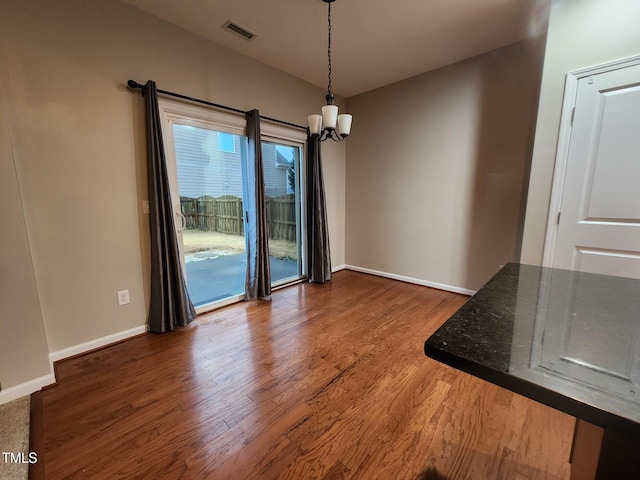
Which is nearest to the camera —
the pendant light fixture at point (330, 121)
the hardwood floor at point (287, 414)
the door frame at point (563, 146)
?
the hardwood floor at point (287, 414)

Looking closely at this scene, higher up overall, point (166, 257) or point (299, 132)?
point (299, 132)

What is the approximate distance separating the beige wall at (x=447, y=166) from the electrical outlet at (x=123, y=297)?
3.10 meters

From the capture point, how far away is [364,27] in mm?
2432

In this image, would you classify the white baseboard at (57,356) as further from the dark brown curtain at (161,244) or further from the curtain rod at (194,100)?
the curtain rod at (194,100)

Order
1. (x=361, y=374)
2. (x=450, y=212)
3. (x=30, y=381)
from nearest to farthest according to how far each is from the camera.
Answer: (x=30, y=381) → (x=361, y=374) → (x=450, y=212)

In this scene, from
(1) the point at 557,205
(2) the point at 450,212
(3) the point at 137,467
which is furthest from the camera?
(2) the point at 450,212

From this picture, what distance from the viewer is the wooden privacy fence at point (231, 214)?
2.77m

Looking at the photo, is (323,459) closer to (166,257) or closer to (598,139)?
(166,257)

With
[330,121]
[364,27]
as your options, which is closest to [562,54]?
[364,27]

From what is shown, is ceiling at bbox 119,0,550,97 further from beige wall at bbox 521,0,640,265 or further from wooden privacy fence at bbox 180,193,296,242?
wooden privacy fence at bbox 180,193,296,242

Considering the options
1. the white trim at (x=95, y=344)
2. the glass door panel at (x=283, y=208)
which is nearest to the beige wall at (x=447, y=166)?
the glass door panel at (x=283, y=208)

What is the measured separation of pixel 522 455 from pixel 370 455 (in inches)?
28.7

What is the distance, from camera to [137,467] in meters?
1.25

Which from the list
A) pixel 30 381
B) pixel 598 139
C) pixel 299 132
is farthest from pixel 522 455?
pixel 299 132
